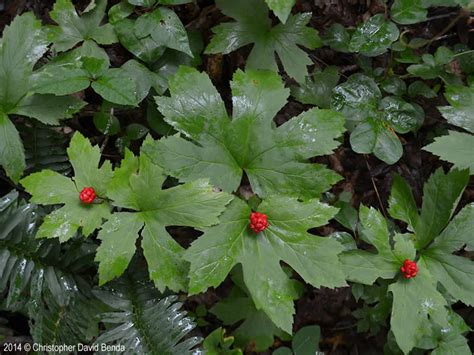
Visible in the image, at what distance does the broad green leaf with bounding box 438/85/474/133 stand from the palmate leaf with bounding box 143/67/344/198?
736 millimetres

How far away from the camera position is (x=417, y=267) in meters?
2.06

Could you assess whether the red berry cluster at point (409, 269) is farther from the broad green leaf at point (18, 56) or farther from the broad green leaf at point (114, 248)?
the broad green leaf at point (18, 56)

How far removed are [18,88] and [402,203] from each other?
1821mm

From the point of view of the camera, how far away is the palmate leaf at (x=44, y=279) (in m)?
1.98

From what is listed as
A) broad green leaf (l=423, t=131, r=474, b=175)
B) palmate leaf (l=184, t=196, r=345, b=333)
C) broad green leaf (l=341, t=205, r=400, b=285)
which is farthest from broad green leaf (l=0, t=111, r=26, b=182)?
broad green leaf (l=423, t=131, r=474, b=175)

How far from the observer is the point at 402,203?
2.25m

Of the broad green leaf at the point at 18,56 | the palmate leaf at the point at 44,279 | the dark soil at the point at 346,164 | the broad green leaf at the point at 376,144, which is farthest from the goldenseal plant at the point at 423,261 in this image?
the broad green leaf at the point at 18,56

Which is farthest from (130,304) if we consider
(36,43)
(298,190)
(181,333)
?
(36,43)

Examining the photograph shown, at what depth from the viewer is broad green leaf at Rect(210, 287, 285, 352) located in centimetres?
244

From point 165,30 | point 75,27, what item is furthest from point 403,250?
point 75,27

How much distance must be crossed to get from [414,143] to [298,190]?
4.21ft

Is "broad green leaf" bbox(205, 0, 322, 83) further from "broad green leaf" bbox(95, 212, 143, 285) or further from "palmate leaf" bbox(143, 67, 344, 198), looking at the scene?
"broad green leaf" bbox(95, 212, 143, 285)

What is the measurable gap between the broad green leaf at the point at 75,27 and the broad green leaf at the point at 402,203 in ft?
4.96

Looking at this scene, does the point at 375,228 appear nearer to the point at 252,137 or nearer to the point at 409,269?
the point at 409,269
